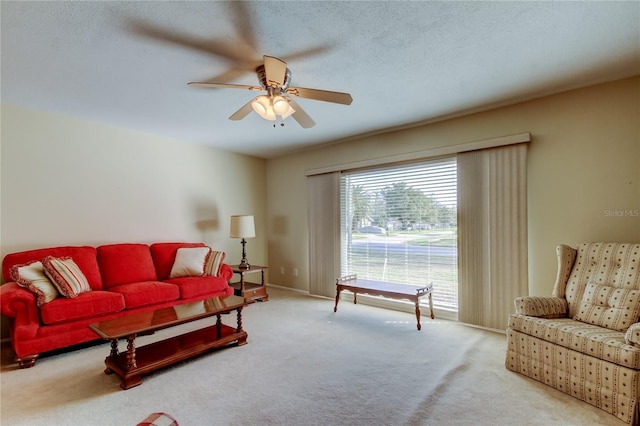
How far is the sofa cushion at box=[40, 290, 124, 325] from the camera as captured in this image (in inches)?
103

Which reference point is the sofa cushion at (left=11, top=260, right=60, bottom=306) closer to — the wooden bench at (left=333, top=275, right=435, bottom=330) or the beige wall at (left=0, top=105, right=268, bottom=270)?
the beige wall at (left=0, top=105, right=268, bottom=270)

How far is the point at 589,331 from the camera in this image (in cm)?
210

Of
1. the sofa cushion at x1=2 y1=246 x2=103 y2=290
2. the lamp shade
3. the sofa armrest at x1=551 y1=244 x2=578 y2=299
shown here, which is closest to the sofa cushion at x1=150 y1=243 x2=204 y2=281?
the sofa cushion at x1=2 y1=246 x2=103 y2=290

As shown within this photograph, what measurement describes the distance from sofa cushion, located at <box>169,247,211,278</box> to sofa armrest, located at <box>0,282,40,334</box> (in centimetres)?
142

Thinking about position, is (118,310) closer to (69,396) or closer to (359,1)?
(69,396)

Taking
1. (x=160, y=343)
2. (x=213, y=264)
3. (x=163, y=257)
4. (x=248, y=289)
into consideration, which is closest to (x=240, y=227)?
(x=213, y=264)

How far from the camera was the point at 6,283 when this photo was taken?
2965mm

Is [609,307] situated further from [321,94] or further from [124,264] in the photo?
[124,264]

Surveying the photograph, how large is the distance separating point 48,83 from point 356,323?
12.8 ft

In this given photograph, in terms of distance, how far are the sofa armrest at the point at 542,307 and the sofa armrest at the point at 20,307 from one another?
4.08 m

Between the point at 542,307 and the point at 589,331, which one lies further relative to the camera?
the point at 542,307

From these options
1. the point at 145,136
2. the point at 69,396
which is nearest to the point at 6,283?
the point at 69,396

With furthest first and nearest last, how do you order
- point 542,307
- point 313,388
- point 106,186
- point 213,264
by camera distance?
point 213,264 < point 106,186 < point 542,307 < point 313,388

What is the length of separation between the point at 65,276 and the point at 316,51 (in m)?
3.06
